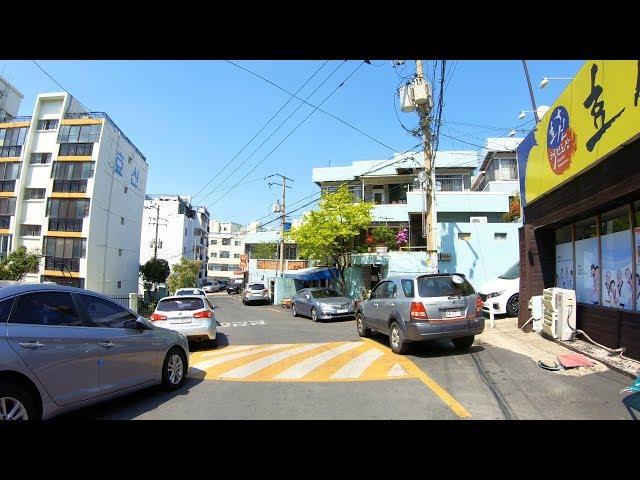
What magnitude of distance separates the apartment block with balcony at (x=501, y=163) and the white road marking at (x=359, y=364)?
26.8 metres

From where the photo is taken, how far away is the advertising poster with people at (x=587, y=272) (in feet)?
29.0

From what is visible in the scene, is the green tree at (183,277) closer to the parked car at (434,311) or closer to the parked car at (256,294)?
the parked car at (256,294)

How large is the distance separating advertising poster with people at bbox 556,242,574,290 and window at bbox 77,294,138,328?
947 centimetres

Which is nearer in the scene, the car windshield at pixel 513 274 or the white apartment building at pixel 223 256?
the car windshield at pixel 513 274

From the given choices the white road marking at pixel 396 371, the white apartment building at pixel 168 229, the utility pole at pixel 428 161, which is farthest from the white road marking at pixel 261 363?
the white apartment building at pixel 168 229

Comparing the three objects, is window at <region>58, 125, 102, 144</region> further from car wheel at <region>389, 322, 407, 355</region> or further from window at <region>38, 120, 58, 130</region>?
car wheel at <region>389, 322, 407, 355</region>

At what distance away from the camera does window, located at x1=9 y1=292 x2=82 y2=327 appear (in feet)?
14.7

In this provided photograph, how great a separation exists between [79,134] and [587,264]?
1408 inches

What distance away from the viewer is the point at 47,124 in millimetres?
35219

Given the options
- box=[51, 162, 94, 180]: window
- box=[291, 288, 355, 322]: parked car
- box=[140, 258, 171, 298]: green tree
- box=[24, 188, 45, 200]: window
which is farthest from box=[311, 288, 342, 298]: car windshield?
box=[140, 258, 171, 298]: green tree

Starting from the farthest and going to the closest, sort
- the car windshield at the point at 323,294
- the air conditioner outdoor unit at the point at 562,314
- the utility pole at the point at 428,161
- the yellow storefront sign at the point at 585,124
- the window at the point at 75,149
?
the window at the point at 75,149, the car windshield at the point at 323,294, the utility pole at the point at 428,161, the air conditioner outdoor unit at the point at 562,314, the yellow storefront sign at the point at 585,124
